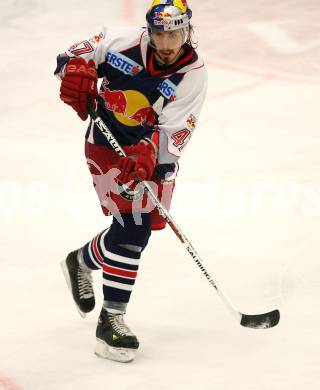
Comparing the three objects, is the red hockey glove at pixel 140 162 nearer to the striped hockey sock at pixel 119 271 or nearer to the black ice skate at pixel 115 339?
the striped hockey sock at pixel 119 271

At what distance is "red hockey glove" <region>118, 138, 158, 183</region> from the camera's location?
367 centimetres

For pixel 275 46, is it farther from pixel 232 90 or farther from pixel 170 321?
pixel 170 321

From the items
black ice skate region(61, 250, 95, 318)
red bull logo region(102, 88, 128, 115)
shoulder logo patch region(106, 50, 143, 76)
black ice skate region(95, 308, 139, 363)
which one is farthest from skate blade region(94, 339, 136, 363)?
shoulder logo patch region(106, 50, 143, 76)

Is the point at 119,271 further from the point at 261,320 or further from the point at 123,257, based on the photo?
the point at 261,320

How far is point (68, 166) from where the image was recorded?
6004 millimetres

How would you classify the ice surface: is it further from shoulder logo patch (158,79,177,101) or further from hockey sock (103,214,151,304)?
shoulder logo patch (158,79,177,101)

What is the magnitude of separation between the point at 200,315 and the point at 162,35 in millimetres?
1234

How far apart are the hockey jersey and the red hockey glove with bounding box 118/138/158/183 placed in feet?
0.24

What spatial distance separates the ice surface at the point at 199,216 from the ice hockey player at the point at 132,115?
0.94 ft

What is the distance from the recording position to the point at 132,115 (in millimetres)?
3895

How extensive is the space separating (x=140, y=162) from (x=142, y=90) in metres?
0.33

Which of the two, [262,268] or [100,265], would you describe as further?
[262,268]

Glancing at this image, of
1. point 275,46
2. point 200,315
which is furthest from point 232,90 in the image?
point 200,315

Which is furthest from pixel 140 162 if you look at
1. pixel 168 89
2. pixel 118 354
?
pixel 118 354
